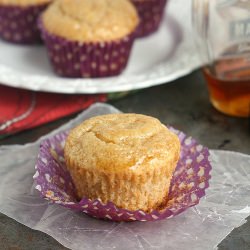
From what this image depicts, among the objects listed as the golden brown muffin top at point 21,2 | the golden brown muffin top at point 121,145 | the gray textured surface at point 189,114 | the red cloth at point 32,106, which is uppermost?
the golden brown muffin top at point 21,2

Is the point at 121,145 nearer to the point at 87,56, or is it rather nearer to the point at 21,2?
the point at 87,56

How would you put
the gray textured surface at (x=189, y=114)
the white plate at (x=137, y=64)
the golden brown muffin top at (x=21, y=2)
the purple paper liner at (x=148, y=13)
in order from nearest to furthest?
1. the gray textured surface at (x=189, y=114)
2. the white plate at (x=137, y=64)
3. the golden brown muffin top at (x=21, y=2)
4. the purple paper liner at (x=148, y=13)

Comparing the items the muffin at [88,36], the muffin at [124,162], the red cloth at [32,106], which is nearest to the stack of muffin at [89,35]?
→ the muffin at [88,36]

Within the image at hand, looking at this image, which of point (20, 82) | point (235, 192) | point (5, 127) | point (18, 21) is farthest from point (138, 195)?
point (18, 21)

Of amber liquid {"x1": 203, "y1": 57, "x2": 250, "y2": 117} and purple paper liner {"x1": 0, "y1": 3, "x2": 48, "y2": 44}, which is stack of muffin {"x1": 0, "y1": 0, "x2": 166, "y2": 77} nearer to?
purple paper liner {"x1": 0, "y1": 3, "x2": 48, "y2": 44}

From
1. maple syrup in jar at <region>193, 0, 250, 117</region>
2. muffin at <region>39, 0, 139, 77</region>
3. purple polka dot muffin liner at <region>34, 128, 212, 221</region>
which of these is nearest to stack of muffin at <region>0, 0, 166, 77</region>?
muffin at <region>39, 0, 139, 77</region>

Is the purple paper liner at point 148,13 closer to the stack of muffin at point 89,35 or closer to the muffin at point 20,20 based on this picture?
the stack of muffin at point 89,35

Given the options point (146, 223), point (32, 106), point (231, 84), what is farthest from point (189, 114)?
point (146, 223)
